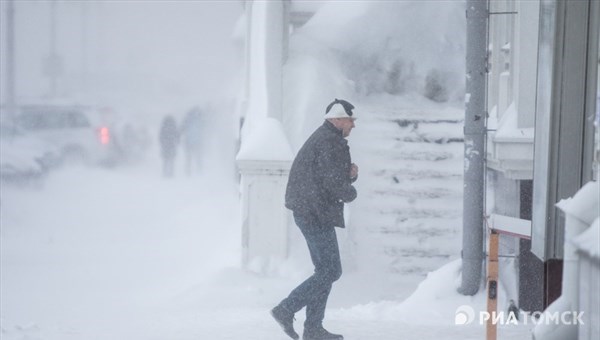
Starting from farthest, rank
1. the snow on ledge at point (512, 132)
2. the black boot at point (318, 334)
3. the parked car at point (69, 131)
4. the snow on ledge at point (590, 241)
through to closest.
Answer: the parked car at point (69, 131)
the snow on ledge at point (512, 132)
the black boot at point (318, 334)
the snow on ledge at point (590, 241)

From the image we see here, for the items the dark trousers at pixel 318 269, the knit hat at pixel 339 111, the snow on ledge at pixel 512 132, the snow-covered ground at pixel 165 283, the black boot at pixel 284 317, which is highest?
the knit hat at pixel 339 111

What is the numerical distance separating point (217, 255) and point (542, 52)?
7.50 m

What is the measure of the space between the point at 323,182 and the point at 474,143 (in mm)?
2111

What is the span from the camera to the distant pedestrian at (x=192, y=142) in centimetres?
2802

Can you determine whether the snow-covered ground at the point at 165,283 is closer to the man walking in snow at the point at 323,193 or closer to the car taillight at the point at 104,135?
the man walking in snow at the point at 323,193

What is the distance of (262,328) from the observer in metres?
8.37

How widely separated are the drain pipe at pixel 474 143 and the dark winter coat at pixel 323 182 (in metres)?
1.90

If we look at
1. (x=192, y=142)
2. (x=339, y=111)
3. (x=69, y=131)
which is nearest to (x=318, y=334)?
(x=339, y=111)

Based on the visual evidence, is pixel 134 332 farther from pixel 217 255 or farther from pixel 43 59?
pixel 43 59

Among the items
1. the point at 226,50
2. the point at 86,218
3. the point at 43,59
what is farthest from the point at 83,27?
the point at 86,218

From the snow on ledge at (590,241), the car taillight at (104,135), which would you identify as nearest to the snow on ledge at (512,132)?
the snow on ledge at (590,241)

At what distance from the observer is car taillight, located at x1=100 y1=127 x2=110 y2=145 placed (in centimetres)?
3169

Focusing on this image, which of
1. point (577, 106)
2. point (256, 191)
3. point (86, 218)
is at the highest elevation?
point (577, 106)

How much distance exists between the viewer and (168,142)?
2695 cm
